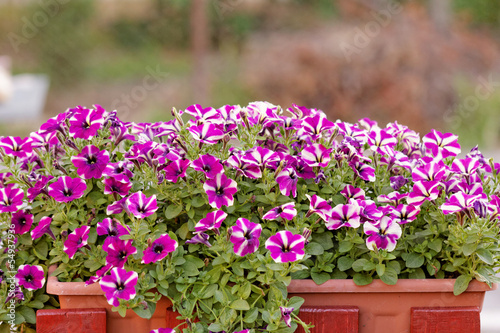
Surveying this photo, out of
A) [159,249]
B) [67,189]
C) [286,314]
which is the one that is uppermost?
[67,189]

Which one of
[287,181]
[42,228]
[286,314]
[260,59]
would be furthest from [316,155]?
[260,59]

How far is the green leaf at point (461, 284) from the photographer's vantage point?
112 cm

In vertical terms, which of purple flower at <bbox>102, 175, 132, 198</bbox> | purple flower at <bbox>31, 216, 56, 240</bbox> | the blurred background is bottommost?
purple flower at <bbox>31, 216, 56, 240</bbox>

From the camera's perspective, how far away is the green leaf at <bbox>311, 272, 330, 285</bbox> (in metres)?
1.13

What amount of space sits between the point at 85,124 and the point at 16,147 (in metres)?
0.18

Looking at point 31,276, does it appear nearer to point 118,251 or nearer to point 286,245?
point 118,251

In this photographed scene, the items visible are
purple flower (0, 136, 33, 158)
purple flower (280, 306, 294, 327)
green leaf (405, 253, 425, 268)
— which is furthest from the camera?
purple flower (0, 136, 33, 158)

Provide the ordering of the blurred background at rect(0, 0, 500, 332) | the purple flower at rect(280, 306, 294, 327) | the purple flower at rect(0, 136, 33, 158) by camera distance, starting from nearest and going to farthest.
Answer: the purple flower at rect(280, 306, 294, 327) < the purple flower at rect(0, 136, 33, 158) < the blurred background at rect(0, 0, 500, 332)

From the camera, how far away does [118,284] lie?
1.08m

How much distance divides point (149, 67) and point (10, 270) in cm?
930

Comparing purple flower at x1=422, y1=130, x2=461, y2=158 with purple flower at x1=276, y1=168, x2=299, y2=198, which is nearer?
purple flower at x1=276, y1=168, x2=299, y2=198

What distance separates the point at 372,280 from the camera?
1137 millimetres

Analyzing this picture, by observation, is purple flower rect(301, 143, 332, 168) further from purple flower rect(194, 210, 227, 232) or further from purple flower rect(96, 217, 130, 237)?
purple flower rect(96, 217, 130, 237)

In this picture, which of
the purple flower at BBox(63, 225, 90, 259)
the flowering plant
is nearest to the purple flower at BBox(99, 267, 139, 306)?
the flowering plant
